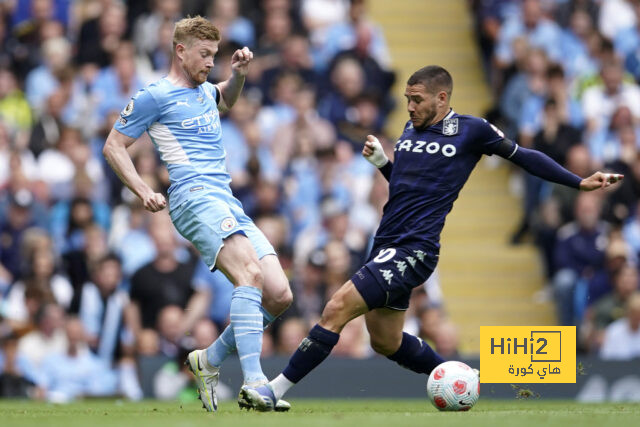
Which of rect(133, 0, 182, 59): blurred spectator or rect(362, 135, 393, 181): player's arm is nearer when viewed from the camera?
rect(362, 135, 393, 181): player's arm

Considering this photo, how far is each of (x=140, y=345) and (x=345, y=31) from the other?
5.99 metres

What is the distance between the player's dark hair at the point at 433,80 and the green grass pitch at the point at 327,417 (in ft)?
7.88

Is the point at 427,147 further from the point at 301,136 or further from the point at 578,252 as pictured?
the point at 301,136

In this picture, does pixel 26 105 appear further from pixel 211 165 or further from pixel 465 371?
pixel 465 371

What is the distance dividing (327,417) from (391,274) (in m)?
1.21

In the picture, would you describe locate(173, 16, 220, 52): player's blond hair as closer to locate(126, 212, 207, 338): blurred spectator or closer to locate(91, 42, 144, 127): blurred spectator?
locate(126, 212, 207, 338): blurred spectator

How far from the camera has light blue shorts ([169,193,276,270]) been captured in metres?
9.37

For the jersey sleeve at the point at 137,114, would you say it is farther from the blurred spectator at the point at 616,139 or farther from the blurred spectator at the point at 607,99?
the blurred spectator at the point at 607,99

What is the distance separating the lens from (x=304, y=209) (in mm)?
15820

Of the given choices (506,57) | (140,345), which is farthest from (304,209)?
(506,57)

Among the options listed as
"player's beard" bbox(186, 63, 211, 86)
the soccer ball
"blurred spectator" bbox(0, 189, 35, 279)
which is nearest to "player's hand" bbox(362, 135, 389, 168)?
"player's beard" bbox(186, 63, 211, 86)

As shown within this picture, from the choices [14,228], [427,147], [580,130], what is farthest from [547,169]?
[580,130]

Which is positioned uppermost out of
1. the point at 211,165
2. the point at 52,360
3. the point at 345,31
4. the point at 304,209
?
the point at 345,31

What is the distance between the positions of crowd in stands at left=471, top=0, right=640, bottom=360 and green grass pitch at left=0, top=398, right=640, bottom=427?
361 centimetres
